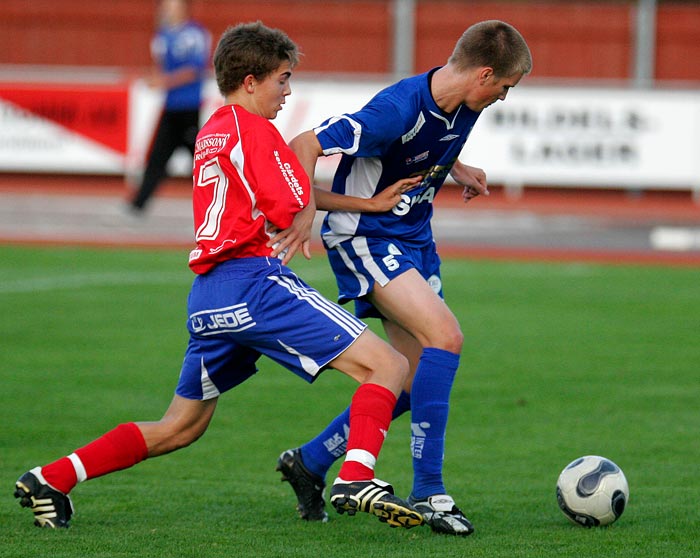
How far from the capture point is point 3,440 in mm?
6312

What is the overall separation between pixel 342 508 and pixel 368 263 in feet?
3.81

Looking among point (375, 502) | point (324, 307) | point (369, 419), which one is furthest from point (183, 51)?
point (375, 502)

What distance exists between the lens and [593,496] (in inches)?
193

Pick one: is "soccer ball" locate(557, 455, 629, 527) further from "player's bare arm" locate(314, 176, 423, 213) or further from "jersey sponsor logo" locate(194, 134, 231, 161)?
"jersey sponsor logo" locate(194, 134, 231, 161)

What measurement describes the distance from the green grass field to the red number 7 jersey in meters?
1.05

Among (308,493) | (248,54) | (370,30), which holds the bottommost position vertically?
(308,493)

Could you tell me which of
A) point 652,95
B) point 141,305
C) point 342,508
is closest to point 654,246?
point 652,95

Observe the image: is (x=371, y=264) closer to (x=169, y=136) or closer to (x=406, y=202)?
(x=406, y=202)

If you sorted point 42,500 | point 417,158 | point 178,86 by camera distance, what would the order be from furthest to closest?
point 178,86, point 417,158, point 42,500

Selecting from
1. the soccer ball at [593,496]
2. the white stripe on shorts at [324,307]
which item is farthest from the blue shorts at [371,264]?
the soccer ball at [593,496]

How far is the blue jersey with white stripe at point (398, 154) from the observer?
491 cm

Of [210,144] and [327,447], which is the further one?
[327,447]

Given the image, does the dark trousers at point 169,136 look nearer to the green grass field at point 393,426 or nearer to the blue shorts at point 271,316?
the green grass field at point 393,426

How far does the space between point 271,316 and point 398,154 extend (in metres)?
0.98
